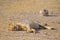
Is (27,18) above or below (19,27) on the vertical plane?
above

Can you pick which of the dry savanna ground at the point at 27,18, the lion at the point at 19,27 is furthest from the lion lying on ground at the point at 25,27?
the dry savanna ground at the point at 27,18

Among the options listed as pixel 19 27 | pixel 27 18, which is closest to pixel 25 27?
pixel 19 27

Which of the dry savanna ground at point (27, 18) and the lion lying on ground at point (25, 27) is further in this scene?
the lion lying on ground at point (25, 27)

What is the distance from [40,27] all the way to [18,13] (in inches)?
137

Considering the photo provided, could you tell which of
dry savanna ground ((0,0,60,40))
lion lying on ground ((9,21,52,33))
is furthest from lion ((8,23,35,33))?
dry savanna ground ((0,0,60,40))

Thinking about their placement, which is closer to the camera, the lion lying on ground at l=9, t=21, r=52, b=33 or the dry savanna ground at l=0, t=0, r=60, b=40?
the dry savanna ground at l=0, t=0, r=60, b=40

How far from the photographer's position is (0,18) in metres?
11.8

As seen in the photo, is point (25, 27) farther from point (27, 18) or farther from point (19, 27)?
point (27, 18)

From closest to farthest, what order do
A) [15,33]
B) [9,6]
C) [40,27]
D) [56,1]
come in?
[15,33] → [40,27] → [9,6] → [56,1]

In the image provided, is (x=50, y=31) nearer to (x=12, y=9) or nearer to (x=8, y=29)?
(x=8, y=29)

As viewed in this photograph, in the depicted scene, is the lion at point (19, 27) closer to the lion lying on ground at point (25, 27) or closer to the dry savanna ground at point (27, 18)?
the lion lying on ground at point (25, 27)

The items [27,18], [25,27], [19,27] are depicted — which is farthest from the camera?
[27,18]

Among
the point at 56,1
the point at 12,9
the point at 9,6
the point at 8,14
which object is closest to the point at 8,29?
the point at 8,14

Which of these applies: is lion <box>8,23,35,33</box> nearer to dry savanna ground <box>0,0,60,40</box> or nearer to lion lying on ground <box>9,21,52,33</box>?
lion lying on ground <box>9,21,52,33</box>
